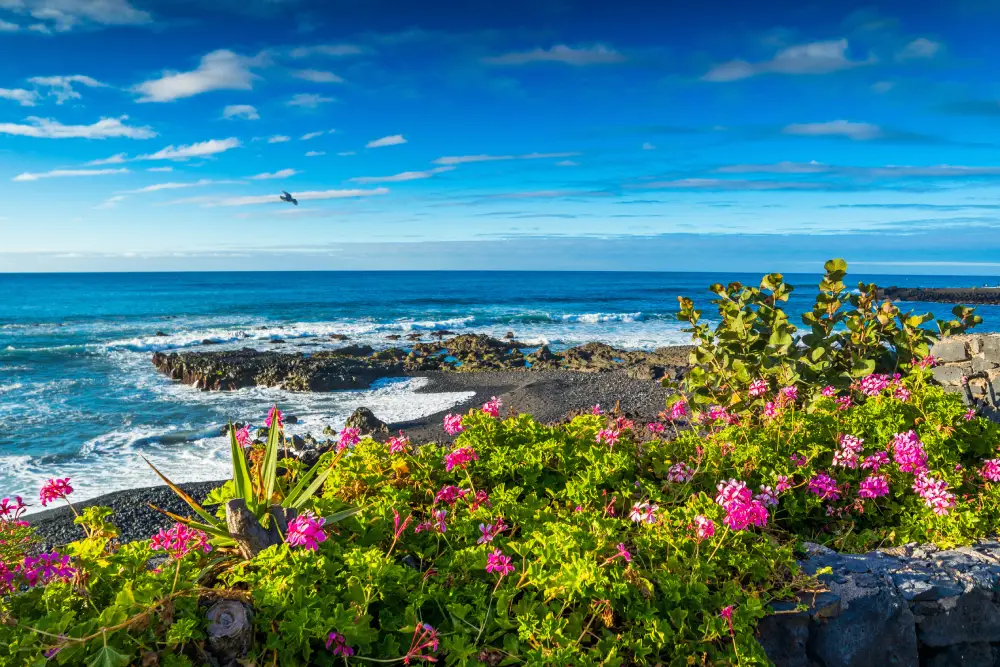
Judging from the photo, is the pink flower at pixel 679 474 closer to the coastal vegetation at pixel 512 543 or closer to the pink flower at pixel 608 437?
the coastal vegetation at pixel 512 543

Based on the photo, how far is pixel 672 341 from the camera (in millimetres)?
29188

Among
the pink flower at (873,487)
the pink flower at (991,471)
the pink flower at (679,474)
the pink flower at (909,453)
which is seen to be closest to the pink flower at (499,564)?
the pink flower at (679,474)

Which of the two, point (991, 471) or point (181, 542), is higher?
point (181, 542)

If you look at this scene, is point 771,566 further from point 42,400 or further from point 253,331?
point 253,331

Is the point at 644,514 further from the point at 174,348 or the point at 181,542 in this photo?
the point at 174,348

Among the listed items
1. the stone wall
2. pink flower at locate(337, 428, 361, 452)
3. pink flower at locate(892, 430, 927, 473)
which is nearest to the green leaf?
pink flower at locate(337, 428, 361, 452)

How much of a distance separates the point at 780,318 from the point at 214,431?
1114 cm

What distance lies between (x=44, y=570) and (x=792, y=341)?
529 cm

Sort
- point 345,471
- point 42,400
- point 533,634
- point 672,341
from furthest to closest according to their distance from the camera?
point 672,341 → point 42,400 → point 345,471 → point 533,634

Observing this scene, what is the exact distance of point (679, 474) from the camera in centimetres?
340

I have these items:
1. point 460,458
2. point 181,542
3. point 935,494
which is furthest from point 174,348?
point 935,494

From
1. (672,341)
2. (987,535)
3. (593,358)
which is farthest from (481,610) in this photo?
(672,341)

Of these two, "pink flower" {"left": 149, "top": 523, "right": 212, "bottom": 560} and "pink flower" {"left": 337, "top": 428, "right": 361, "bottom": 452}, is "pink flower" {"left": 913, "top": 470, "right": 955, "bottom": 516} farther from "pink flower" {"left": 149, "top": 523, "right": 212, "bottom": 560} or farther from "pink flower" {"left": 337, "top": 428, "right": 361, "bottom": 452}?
"pink flower" {"left": 149, "top": 523, "right": 212, "bottom": 560}

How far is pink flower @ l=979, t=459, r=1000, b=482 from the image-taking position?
3.58m
